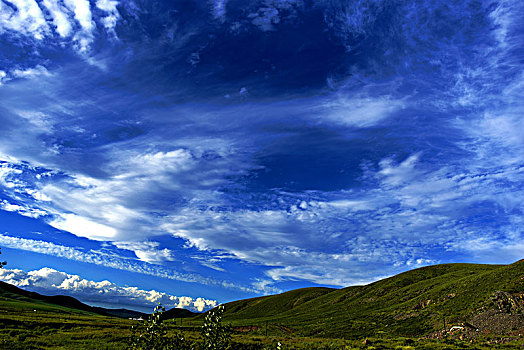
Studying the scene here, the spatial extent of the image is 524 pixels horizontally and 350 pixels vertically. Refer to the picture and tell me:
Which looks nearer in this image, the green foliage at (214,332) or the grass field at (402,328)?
the green foliage at (214,332)

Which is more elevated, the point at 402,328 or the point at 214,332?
the point at 402,328

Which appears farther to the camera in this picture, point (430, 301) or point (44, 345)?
point (430, 301)

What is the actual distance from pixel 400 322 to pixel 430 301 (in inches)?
761

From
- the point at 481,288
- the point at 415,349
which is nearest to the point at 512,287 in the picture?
the point at 481,288

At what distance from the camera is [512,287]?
3125 inches

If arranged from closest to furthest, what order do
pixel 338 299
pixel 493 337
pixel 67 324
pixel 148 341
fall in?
pixel 148 341 < pixel 493 337 < pixel 67 324 < pixel 338 299

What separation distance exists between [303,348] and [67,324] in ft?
216

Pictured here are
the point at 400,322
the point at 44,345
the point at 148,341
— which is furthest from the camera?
the point at 400,322

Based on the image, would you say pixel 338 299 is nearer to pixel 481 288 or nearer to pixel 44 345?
pixel 481 288

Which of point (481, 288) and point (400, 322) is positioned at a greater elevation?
point (481, 288)

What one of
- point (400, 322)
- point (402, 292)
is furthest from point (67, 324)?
point (402, 292)

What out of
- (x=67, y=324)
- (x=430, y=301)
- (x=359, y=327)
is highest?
(x=430, y=301)

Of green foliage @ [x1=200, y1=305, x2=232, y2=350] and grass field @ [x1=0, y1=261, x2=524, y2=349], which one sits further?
grass field @ [x1=0, y1=261, x2=524, y2=349]

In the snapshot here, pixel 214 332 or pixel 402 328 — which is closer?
pixel 214 332
